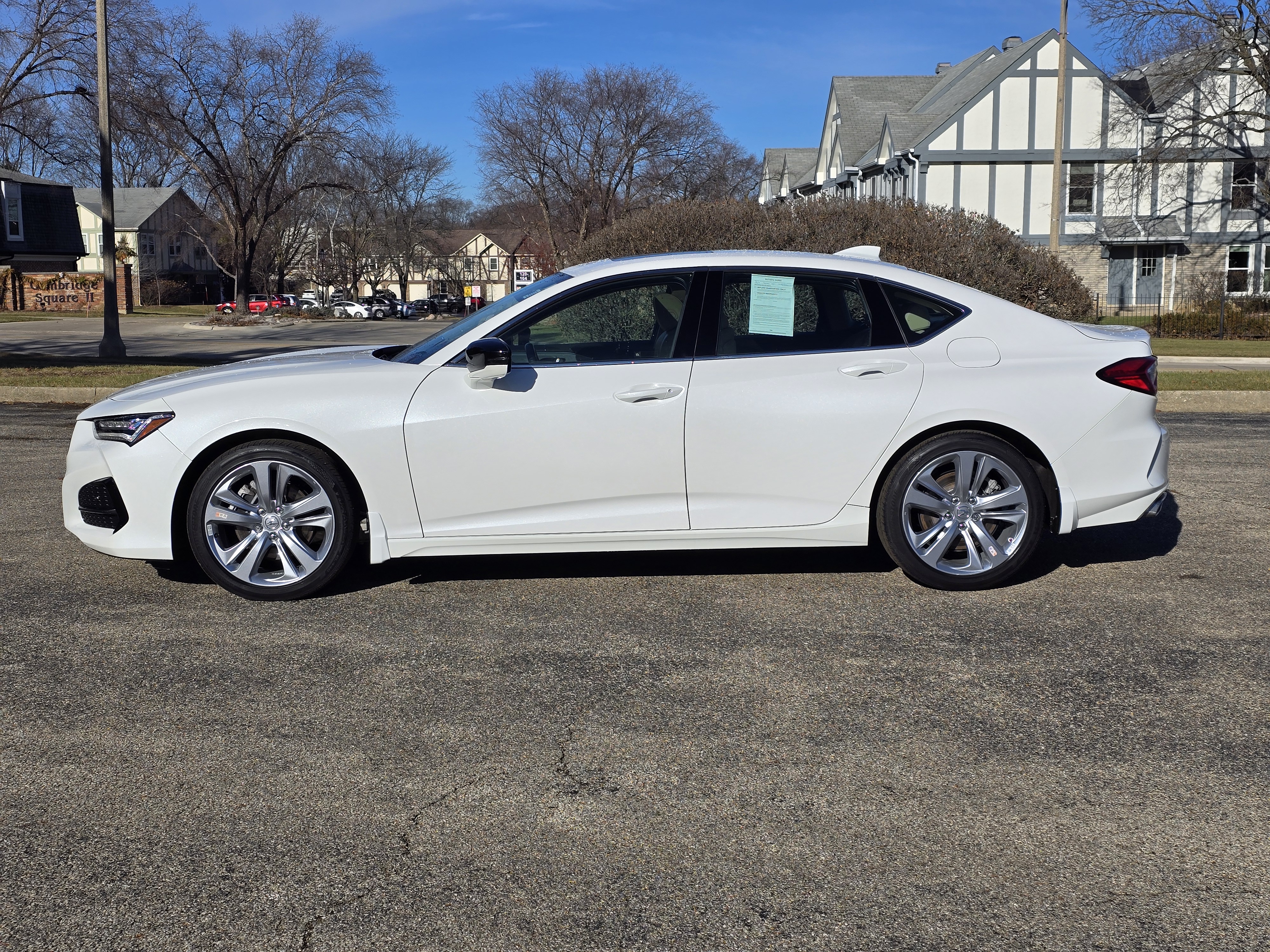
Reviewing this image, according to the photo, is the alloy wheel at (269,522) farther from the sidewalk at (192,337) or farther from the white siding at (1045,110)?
the white siding at (1045,110)

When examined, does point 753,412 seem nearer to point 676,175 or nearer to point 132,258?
point 676,175

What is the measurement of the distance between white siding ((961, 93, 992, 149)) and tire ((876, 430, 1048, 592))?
128ft

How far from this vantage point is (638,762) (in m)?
3.75

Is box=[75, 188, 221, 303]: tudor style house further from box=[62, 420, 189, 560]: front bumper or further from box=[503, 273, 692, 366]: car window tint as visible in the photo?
box=[503, 273, 692, 366]: car window tint

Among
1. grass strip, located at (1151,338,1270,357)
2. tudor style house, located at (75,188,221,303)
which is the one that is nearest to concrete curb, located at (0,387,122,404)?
grass strip, located at (1151,338,1270,357)

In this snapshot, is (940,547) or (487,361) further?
(940,547)

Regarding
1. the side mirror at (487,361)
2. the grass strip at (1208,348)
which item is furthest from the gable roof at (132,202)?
the side mirror at (487,361)

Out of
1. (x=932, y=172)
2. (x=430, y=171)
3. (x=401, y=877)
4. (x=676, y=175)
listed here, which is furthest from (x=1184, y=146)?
(x=430, y=171)

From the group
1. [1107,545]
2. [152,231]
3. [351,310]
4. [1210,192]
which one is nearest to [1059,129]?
[1210,192]

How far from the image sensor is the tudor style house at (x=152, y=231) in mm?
79938

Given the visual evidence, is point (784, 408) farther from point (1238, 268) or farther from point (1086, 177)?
point (1238, 268)

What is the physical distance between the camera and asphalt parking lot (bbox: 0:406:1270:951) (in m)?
2.85

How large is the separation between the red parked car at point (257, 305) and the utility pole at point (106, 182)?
31945 mm

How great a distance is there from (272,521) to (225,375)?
814 millimetres
